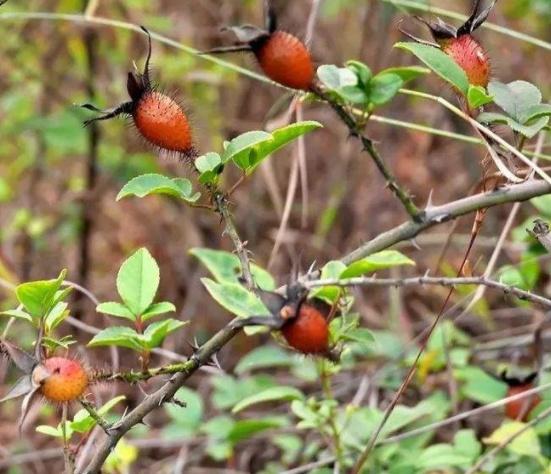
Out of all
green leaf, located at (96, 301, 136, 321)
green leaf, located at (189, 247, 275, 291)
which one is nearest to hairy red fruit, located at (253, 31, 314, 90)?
green leaf, located at (96, 301, 136, 321)

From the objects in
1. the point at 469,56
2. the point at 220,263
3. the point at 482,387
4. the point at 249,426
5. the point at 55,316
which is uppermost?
the point at 469,56

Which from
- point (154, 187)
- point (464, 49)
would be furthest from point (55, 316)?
point (464, 49)

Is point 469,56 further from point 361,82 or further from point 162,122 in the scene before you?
point 162,122

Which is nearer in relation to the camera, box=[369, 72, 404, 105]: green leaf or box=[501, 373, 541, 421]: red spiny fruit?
box=[369, 72, 404, 105]: green leaf

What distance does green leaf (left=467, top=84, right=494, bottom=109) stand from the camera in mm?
985

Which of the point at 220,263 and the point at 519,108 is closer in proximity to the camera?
the point at 519,108

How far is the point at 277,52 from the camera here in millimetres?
903

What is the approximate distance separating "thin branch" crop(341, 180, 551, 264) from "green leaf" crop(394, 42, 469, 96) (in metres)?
0.11

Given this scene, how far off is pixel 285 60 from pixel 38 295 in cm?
33

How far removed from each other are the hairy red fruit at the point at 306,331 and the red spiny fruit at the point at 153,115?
22 cm

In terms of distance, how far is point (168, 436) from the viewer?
5.86ft

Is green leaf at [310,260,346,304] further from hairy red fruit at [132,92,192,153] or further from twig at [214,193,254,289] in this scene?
hairy red fruit at [132,92,192,153]

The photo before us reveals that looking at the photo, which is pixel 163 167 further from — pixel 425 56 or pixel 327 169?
pixel 425 56

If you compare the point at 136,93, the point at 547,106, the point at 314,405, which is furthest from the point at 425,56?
the point at 314,405
